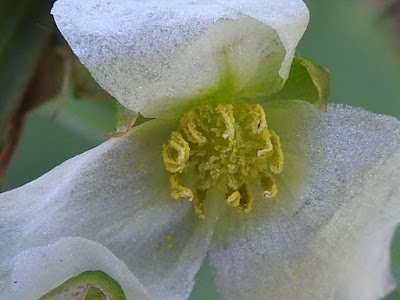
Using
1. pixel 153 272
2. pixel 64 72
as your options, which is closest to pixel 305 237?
pixel 153 272

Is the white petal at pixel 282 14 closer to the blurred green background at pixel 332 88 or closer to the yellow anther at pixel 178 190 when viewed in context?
the yellow anther at pixel 178 190

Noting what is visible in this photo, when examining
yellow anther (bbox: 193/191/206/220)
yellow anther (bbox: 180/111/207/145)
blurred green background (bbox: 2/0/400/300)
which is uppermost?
yellow anther (bbox: 180/111/207/145)

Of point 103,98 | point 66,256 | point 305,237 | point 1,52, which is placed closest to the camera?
point 66,256

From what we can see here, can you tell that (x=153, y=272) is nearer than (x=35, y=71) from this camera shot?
Yes

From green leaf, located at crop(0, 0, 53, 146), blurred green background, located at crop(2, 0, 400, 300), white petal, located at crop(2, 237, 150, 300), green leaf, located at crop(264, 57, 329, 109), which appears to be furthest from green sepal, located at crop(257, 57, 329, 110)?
blurred green background, located at crop(2, 0, 400, 300)

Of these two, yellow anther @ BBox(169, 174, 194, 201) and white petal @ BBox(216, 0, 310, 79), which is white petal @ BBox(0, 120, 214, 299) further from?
white petal @ BBox(216, 0, 310, 79)

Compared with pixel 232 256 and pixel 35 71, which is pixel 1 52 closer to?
pixel 35 71
